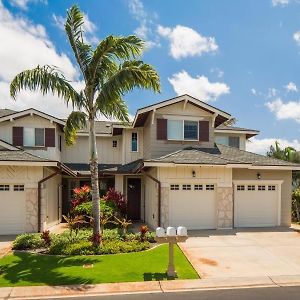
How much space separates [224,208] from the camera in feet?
54.9

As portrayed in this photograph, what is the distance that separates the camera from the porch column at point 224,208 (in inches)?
658

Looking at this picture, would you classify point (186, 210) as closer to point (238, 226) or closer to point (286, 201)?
point (238, 226)

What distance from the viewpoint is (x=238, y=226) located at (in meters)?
17.4

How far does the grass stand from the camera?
9039 millimetres

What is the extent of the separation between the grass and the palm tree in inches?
66.4

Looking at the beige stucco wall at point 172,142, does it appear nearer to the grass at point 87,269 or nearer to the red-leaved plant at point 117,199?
the red-leaved plant at point 117,199

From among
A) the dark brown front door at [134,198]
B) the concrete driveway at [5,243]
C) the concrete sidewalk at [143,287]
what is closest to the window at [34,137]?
the dark brown front door at [134,198]

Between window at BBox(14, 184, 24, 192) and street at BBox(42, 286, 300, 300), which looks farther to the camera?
window at BBox(14, 184, 24, 192)

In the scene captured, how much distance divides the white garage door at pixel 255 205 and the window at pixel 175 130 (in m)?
4.63

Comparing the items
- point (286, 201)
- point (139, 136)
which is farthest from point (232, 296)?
point (139, 136)

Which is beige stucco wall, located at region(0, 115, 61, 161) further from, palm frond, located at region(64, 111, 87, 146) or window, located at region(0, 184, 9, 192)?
palm frond, located at region(64, 111, 87, 146)

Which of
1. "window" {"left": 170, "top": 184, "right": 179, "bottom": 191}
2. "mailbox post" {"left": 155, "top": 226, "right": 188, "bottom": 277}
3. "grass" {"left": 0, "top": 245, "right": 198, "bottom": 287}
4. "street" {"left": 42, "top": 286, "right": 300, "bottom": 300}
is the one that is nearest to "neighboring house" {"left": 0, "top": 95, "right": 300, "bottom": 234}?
"window" {"left": 170, "top": 184, "right": 179, "bottom": 191}

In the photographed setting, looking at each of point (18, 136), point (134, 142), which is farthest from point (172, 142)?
point (18, 136)

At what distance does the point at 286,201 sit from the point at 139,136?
10.6 metres
